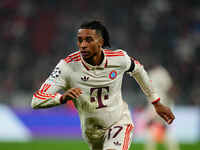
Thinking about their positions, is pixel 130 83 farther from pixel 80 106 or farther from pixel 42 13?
pixel 80 106

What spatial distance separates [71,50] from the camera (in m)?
16.7

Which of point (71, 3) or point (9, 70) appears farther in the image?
point (71, 3)

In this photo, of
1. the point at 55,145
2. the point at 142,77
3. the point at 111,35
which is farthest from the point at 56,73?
the point at 111,35

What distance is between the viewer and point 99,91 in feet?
19.5

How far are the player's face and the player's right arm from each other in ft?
0.93

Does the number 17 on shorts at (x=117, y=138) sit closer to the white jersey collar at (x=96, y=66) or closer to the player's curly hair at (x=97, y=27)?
the white jersey collar at (x=96, y=66)

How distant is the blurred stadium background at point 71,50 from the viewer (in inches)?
591

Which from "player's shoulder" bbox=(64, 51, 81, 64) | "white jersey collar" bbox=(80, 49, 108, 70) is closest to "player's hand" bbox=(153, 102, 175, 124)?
"white jersey collar" bbox=(80, 49, 108, 70)

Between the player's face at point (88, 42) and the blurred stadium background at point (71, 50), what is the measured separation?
7705 mm

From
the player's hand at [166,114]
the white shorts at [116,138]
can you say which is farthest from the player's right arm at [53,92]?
the player's hand at [166,114]

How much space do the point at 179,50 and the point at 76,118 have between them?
4775 millimetres

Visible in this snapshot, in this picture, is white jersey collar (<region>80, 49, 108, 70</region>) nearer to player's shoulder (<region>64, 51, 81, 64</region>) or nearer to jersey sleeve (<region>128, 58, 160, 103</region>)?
player's shoulder (<region>64, 51, 81, 64</region>)

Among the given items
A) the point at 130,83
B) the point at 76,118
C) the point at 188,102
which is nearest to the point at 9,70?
the point at 76,118

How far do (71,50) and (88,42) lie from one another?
434 inches
